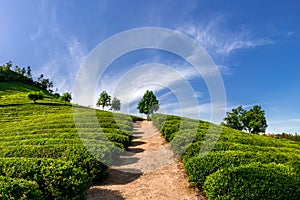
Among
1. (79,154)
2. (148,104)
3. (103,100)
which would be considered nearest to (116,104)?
(103,100)

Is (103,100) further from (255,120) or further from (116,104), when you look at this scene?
(255,120)

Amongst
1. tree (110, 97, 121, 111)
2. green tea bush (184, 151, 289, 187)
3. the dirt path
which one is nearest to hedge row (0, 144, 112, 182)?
the dirt path

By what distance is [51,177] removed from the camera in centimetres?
670

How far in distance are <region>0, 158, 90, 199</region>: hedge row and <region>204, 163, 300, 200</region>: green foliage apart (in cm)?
431

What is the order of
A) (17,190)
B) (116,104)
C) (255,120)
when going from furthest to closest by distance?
(116,104) → (255,120) → (17,190)

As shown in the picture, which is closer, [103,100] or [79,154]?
[79,154]

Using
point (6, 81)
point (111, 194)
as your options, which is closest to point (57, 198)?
point (111, 194)

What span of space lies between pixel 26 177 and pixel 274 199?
765cm

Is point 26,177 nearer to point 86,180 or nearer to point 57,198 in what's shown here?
point 57,198

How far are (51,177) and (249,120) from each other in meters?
56.6

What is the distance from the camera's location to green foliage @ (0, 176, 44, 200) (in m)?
5.54

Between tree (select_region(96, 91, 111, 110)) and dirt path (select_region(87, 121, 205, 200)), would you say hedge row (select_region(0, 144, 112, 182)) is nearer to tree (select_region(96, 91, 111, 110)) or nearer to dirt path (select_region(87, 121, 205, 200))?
dirt path (select_region(87, 121, 205, 200))

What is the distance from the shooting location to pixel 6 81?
73062mm

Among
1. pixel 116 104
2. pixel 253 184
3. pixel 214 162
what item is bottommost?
pixel 253 184
